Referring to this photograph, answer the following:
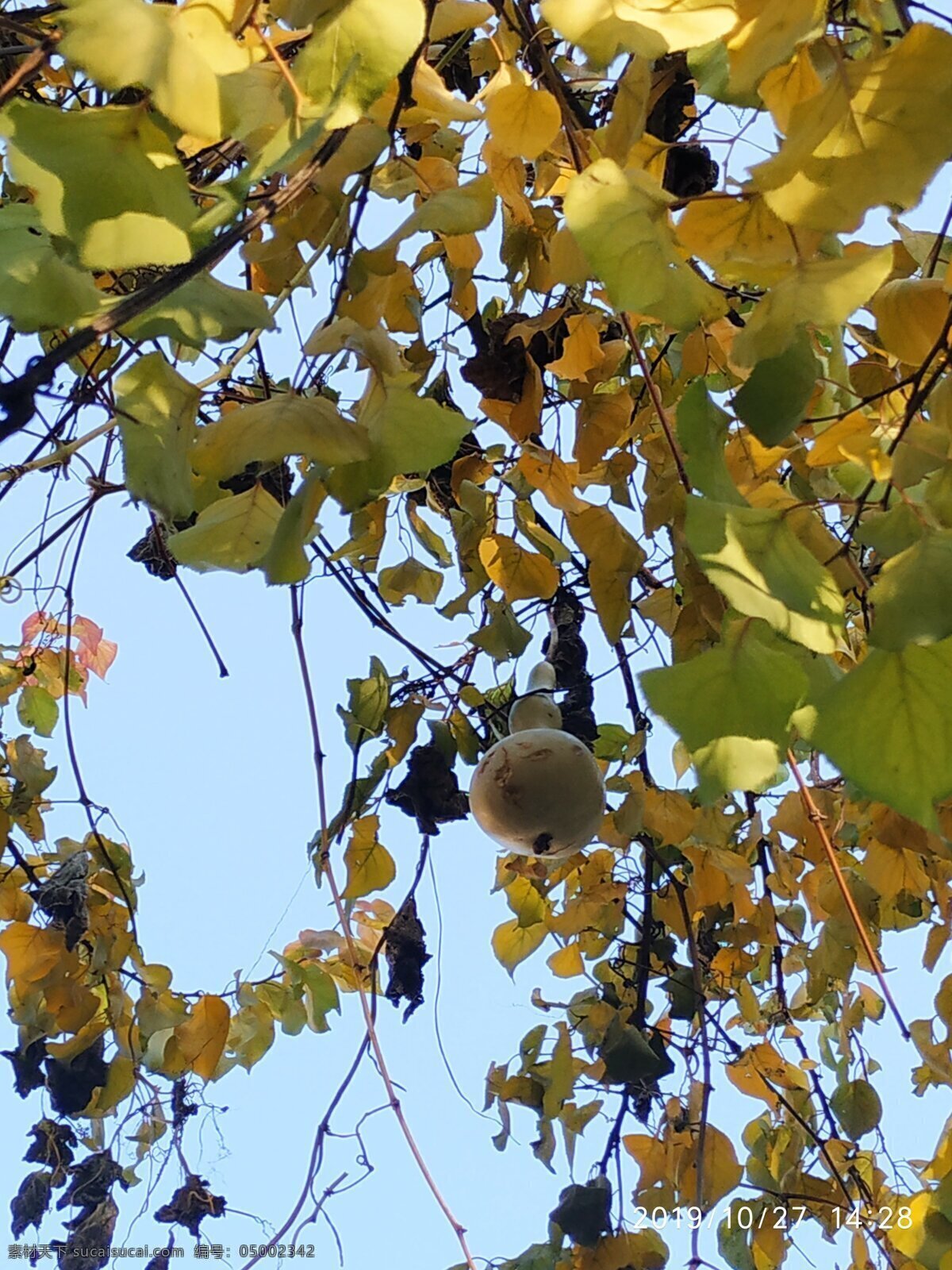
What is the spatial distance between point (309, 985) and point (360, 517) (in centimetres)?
74

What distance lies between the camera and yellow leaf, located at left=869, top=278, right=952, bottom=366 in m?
0.59

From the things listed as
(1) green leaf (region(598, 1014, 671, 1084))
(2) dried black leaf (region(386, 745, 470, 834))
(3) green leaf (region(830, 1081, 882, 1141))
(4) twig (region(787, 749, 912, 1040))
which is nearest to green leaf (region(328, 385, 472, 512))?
(4) twig (region(787, 749, 912, 1040))

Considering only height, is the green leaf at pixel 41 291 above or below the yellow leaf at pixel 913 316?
below

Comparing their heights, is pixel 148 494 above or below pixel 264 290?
below

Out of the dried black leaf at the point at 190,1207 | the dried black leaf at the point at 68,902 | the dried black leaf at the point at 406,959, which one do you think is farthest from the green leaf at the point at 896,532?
the dried black leaf at the point at 190,1207

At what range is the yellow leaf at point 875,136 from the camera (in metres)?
0.44

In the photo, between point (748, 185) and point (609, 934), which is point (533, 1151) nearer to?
point (609, 934)

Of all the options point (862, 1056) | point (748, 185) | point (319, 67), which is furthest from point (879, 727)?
point (862, 1056)

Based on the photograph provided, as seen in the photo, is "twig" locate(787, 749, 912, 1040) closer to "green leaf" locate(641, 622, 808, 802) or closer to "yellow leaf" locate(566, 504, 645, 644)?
"yellow leaf" locate(566, 504, 645, 644)

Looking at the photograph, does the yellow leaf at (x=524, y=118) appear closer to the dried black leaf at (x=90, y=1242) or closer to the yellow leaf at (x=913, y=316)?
the yellow leaf at (x=913, y=316)

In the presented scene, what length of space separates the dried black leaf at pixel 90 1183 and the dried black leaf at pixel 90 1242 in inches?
0.5

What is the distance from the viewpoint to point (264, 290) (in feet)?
3.25

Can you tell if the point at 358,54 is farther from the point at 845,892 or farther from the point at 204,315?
the point at 845,892

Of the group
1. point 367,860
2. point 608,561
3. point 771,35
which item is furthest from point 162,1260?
point 771,35
